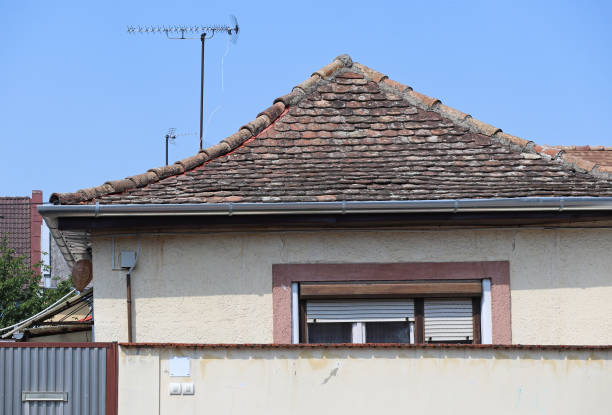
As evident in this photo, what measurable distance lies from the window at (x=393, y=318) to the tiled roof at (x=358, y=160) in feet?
3.43

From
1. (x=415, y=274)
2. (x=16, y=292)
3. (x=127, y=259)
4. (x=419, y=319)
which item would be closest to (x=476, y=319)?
(x=419, y=319)

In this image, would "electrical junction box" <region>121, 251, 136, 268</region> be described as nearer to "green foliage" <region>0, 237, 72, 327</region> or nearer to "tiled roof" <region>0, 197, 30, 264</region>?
"green foliage" <region>0, 237, 72, 327</region>

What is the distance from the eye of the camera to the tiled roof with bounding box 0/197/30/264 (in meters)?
28.2

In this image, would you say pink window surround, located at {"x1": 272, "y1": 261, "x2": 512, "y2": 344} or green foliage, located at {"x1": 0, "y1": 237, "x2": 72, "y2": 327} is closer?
pink window surround, located at {"x1": 272, "y1": 261, "x2": 512, "y2": 344}

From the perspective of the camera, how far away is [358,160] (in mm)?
9164

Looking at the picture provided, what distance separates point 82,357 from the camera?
719 centimetres

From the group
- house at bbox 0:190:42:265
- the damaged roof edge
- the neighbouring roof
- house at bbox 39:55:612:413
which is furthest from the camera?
house at bbox 0:190:42:265

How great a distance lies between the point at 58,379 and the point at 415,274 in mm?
3406

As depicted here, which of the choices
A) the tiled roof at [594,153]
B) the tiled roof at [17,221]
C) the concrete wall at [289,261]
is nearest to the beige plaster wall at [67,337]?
the concrete wall at [289,261]

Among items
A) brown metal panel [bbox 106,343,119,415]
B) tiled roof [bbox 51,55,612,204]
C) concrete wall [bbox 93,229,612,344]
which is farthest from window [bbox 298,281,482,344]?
brown metal panel [bbox 106,343,119,415]

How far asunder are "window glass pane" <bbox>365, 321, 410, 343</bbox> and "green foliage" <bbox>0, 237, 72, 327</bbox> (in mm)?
14370

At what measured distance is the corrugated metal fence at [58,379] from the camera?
23.6 ft

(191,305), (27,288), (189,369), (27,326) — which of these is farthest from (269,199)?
(27,288)

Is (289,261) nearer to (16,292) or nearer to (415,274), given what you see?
(415,274)
